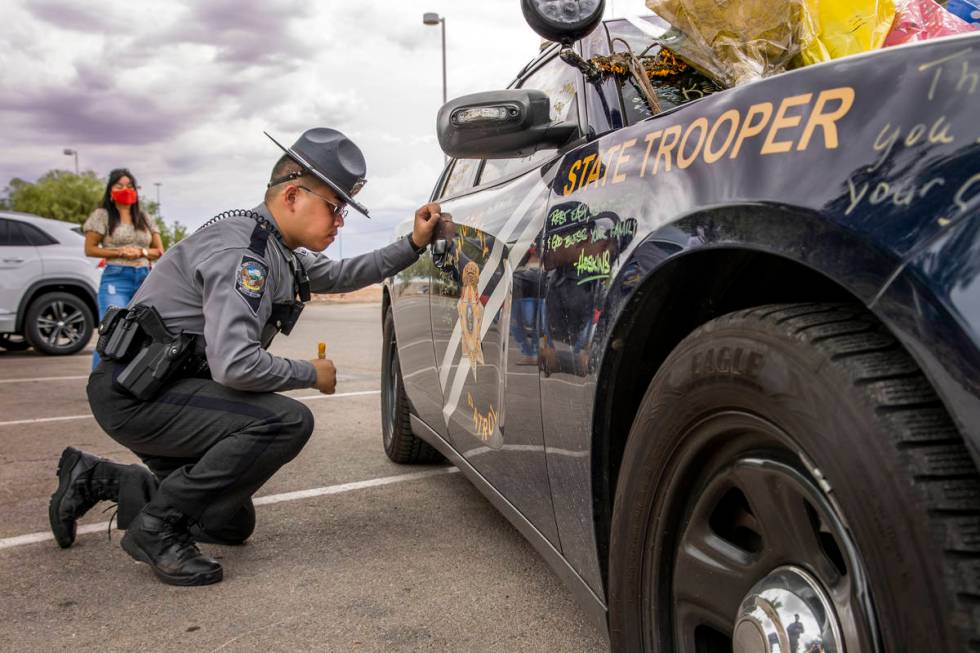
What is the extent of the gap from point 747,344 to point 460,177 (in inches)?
90.4

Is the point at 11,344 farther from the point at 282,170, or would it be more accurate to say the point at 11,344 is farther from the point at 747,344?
the point at 747,344

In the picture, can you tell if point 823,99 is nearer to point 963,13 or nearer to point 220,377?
point 963,13

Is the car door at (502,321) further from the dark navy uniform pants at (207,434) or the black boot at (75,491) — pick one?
the black boot at (75,491)

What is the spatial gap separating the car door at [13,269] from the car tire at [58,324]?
0.18 metres

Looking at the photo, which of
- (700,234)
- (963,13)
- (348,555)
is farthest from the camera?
(348,555)

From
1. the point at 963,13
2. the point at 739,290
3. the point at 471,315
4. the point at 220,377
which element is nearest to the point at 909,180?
the point at 739,290

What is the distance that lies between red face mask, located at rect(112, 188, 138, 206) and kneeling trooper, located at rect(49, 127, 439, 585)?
342cm

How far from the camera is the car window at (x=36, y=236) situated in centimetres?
927

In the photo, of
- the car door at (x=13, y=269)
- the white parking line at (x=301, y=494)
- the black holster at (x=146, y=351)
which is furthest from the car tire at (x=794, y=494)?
the car door at (x=13, y=269)

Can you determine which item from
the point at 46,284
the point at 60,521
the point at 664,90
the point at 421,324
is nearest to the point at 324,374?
the point at 421,324

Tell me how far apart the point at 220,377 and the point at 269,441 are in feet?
0.88

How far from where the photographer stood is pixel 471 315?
7.97 feet

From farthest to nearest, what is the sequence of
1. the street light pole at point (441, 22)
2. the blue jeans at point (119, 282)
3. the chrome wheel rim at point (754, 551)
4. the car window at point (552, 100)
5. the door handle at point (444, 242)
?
the street light pole at point (441, 22), the blue jeans at point (119, 282), the door handle at point (444, 242), the car window at point (552, 100), the chrome wheel rim at point (754, 551)

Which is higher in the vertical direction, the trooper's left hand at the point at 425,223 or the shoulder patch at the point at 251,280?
the trooper's left hand at the point at 425,223
